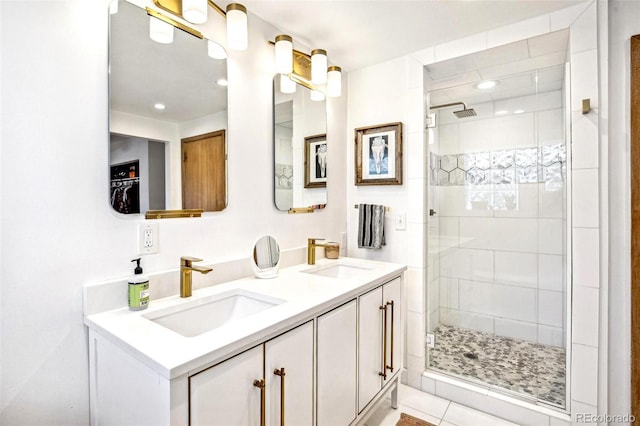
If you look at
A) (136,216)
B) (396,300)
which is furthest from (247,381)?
(396,300)

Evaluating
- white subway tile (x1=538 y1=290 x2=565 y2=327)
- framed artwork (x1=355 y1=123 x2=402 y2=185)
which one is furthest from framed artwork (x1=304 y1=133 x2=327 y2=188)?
white subway tile (x1=538 y1=290 x2=565 y2=327)

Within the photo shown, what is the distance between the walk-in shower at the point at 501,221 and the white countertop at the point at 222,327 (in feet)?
3.10

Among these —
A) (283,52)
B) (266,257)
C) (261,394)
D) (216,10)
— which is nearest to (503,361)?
(266,257)

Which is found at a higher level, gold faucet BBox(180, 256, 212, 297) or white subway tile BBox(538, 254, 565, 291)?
gold faucet BBox(180, 256, 212, 297)

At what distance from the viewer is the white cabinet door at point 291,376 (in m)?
1.07

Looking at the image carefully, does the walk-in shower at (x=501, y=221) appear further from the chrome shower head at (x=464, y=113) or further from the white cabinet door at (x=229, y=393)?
the white cabinet door at (x=229, y=393)

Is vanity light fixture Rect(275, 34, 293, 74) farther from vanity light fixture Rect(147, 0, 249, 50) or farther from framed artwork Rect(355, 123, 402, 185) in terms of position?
framed artwork Rect(355, 123, 402, 185)

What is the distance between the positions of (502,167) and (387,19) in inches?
45.9

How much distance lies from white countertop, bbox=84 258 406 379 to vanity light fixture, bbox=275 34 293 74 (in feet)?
3.76

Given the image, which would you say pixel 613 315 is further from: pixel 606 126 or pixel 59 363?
pixel 59 363

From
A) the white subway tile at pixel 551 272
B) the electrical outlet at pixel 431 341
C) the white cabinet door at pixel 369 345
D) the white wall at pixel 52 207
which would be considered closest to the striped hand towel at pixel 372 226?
the white cabinet door at pixel 369 345

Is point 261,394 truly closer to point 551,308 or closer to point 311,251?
point 311,251

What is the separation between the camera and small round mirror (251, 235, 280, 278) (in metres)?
1.64

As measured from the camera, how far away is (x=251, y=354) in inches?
39.2
